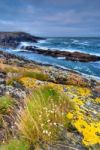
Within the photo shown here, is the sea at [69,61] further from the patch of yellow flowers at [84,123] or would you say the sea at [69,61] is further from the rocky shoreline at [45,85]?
the patch of yellow flowers at [84,123]

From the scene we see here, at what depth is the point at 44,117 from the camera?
4219 mm

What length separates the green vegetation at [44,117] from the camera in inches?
155

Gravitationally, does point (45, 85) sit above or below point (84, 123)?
above

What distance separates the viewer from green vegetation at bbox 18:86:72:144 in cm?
394

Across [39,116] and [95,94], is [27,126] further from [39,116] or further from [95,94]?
[95,94]

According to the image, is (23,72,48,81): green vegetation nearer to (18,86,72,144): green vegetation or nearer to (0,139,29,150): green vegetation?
(18,86,72,144): green vegetation

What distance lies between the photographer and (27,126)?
159 inches

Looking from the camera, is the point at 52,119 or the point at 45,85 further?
the point at 45,85

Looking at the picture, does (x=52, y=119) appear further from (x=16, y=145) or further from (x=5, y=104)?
(x=5, y=104)

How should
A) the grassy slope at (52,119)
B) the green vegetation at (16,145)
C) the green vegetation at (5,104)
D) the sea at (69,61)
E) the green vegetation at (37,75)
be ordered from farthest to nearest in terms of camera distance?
the sea at (69,61), the green vegetation at (37,75), the green vegetation at (5,104), the grassy slope at (52,119), the green vegetation at (16,145)

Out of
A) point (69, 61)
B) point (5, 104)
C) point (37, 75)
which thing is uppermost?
point (37, 75)

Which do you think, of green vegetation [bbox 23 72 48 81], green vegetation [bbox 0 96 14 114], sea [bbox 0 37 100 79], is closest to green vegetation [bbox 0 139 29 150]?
green vegetation [bbox 0 96 14 114]

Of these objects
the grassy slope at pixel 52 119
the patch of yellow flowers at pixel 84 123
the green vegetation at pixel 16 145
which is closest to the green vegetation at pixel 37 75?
the grassy slope at pixel 52 119

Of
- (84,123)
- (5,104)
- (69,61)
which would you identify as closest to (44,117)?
(84,123)
